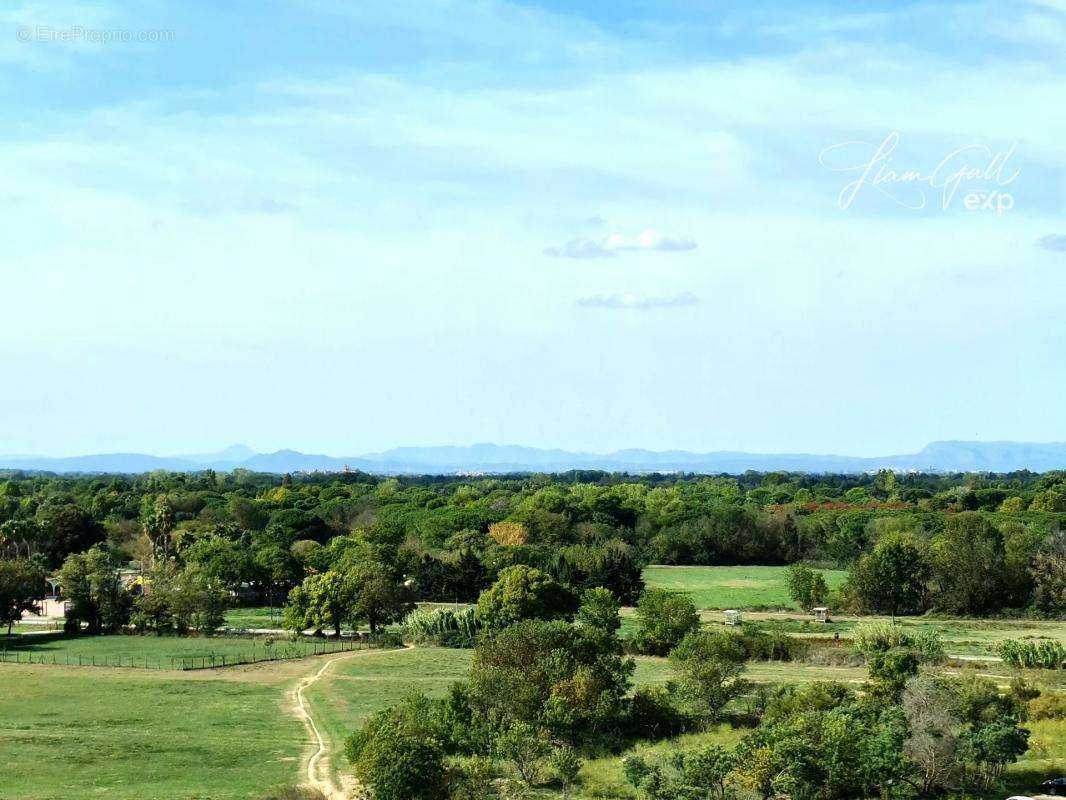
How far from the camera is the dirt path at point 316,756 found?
38.3 metres

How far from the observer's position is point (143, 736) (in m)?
47.3

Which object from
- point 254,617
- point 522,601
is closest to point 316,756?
point 522,601

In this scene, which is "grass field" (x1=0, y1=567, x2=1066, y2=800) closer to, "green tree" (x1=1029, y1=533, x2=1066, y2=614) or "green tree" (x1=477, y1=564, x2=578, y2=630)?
"green tree" (x1=477, y1=564, x2=578, y2=630)

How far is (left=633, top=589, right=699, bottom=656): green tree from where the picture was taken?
68000mm

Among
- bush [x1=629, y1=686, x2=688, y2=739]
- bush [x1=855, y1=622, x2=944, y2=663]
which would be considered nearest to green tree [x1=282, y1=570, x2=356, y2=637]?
bush [x1=855, y1=622, x2=944, y2=663]

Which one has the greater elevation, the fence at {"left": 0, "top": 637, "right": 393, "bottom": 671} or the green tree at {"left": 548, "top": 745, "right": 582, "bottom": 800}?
the green tree at {"left": 548, "top": 745, "right": 582, "bottom": 800}

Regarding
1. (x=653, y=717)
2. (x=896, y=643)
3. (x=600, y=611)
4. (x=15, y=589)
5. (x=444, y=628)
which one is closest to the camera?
(x=653, y=717)

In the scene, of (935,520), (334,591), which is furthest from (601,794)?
(935,520)

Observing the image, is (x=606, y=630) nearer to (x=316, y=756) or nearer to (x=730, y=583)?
(x=316, y=756)

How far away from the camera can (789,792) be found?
117ft

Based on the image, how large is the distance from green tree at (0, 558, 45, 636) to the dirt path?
1083 inches

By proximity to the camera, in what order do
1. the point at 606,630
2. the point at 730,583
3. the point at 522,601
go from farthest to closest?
1. the point at 730,583
2. the point at 522,601
3. the point at 606,630

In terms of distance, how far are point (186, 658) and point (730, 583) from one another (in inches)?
2301

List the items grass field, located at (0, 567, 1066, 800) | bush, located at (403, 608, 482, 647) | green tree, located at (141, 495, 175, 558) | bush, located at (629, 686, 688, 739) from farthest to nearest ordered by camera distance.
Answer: green tree, located at (141, 495, 175, 558)
bush, located at (403, 608, 482, 647)
bush, located at (629, 686, 688, 739)
grass field, located at (0, 567, 1066, 800)
